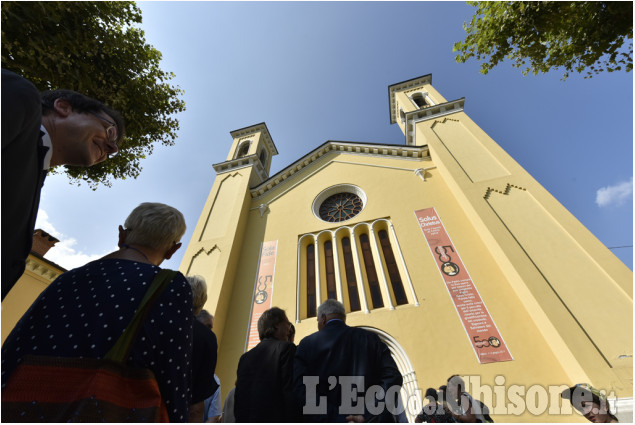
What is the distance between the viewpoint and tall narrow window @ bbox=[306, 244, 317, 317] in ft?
27.4

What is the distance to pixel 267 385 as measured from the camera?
A: 2367 mm

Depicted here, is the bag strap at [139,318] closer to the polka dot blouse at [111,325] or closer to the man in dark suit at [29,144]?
the polka dot blouse at [111,325]

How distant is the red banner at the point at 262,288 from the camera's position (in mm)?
7867

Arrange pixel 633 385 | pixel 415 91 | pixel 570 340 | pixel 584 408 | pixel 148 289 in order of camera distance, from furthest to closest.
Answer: pixel 415 91, pixel 570 340, pixel 633 385, pixel 584 408, pixel 148 289

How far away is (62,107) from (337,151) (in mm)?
12607

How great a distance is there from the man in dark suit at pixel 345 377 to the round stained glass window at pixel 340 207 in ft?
26.3

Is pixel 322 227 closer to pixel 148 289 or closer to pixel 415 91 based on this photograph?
pixel 148 289

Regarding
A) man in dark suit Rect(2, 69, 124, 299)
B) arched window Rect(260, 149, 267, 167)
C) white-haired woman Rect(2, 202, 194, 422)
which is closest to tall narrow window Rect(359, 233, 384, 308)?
white-haired woman Rect(2, 202, 194, 422)

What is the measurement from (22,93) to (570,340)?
25.0 feet

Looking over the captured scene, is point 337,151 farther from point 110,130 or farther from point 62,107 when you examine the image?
point 62,107

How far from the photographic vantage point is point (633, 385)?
176 inches

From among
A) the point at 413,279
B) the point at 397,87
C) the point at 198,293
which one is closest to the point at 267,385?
the point at 198,293

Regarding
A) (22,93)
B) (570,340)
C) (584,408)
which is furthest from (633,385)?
(22,93)

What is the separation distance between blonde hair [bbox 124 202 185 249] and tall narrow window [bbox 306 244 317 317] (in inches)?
280
